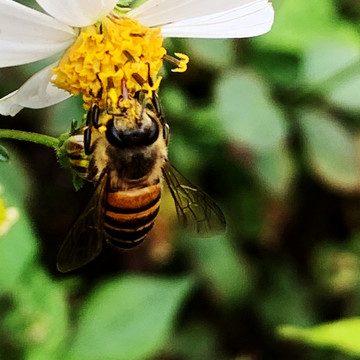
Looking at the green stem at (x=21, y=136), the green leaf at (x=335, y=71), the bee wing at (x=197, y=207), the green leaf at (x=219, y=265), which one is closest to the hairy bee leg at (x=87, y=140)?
the green stem at (x=21, y=136)

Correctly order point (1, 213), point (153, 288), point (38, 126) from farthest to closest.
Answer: point (38, 126) < point (153, 288) < point (1, 213)

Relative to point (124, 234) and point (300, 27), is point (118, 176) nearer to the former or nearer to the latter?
point (124, 234)

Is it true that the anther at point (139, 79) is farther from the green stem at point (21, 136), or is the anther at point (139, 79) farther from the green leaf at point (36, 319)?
the green leaf at point (36, 319)

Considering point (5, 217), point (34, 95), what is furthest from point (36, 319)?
point (34, 95)

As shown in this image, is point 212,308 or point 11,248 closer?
point 11,248

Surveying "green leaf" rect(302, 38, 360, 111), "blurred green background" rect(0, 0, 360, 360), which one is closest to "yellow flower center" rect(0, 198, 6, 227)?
"blurred green background" rect(0, 0, 360, 360)

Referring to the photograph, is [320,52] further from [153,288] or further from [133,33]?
[133,33]

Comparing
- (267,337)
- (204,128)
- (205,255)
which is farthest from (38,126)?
(267,337)
